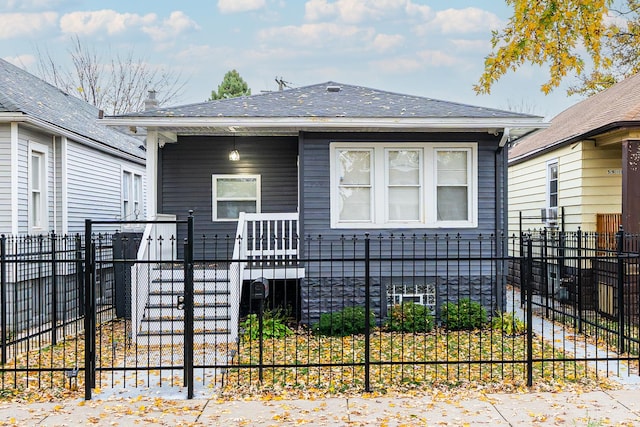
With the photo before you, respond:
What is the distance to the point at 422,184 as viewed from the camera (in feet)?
34.1

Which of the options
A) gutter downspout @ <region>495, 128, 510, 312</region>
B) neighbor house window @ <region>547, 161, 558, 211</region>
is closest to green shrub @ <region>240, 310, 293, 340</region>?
gutter downspout @ <region>495, 128, 510, 312</region>

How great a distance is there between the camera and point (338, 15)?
36.2 metres

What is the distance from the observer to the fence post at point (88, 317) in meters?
6.44

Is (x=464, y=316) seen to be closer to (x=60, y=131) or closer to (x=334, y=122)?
(x=334, y=122)

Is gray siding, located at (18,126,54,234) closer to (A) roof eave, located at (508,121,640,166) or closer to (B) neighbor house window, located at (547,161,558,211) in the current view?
(A) roof eave, located at (508,121,640,166)

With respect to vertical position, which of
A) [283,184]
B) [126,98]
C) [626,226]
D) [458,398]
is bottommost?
[458,398]

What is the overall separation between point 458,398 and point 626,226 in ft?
20.7

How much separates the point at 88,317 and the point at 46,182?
21.2 ft

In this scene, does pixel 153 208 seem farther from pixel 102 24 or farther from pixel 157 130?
pixel 102 24

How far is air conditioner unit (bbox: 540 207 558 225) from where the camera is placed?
46.1 ft

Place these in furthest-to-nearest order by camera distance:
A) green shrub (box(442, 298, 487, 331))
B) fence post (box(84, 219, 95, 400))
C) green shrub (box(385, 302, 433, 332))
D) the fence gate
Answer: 1. green shrub (box(442, 298, 487, 331))
2. green shrub (box(385, 302, 433, 332))
3. the fence gate
4. fence post (box(84, 219, 95, 400))

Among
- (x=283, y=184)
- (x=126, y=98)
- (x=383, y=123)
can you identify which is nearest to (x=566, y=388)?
(x=383, y=123)

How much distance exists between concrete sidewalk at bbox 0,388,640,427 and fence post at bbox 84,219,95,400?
27cm

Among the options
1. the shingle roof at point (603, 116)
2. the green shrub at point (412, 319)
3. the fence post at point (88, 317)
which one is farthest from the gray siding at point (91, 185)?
the shingle roof at point (603, 116)
